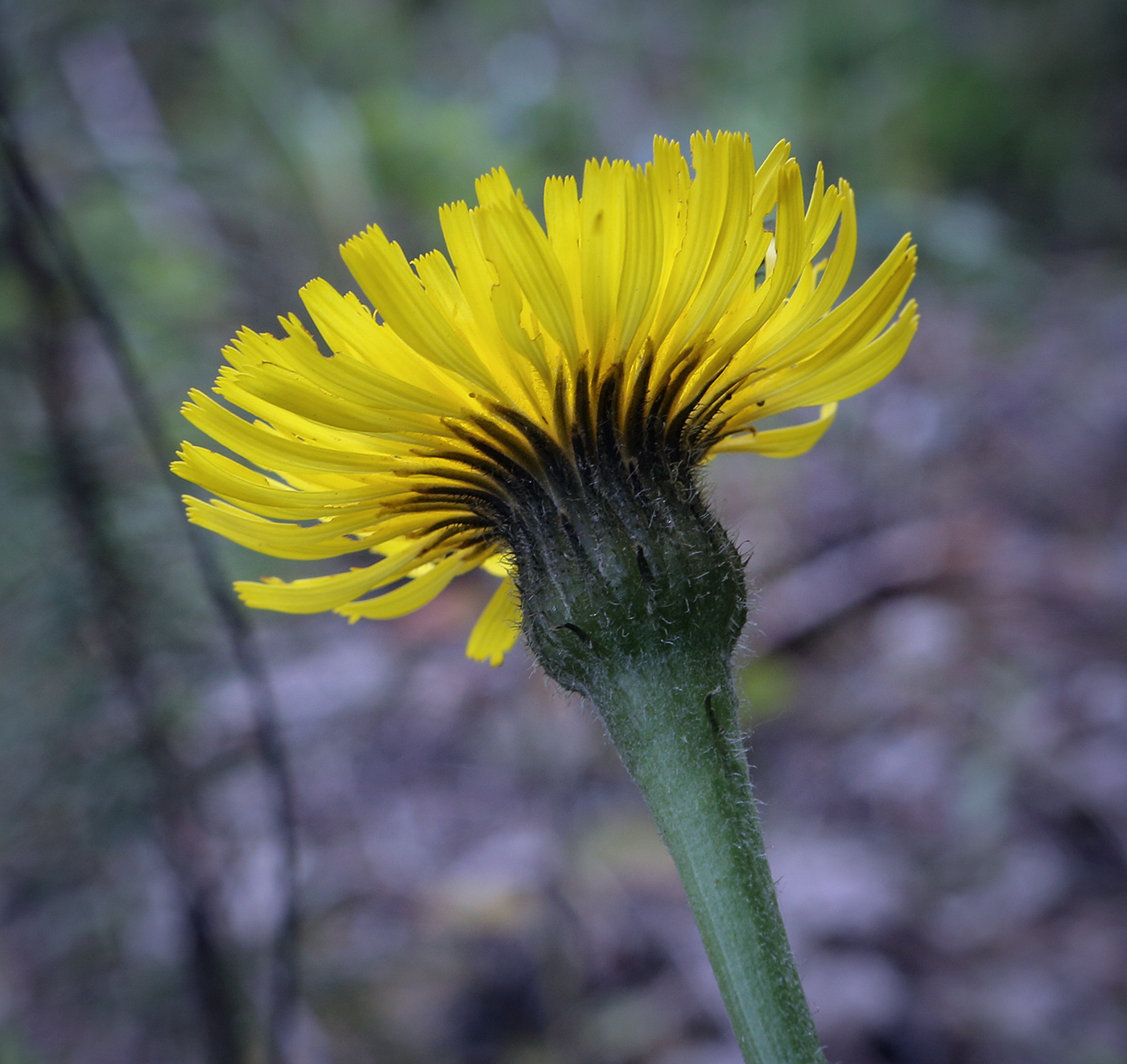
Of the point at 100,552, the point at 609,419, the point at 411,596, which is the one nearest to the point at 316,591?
the point at 411,596

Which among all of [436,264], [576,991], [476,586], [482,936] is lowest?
[576,991]

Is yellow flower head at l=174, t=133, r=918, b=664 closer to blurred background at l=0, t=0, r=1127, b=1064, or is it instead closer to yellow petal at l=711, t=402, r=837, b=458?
yellow petal at l=711, t=402, r=837, b=458

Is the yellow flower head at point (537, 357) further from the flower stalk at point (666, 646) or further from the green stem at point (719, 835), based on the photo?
the green stem at point (719, 835)

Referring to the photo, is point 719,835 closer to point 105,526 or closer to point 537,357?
point 537,357

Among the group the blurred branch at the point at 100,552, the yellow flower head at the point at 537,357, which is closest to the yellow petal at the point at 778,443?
the yellow flower head at the point at 537,357

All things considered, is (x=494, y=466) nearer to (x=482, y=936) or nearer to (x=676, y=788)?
(x=676, y=788)

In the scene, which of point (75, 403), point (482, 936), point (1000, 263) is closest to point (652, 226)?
point (75, 403)
